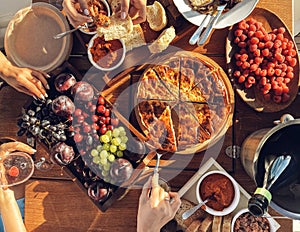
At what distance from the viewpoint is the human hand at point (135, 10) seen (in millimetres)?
1188

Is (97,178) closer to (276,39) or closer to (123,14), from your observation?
(123,14)

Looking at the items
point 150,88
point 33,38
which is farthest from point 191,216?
point 33,38

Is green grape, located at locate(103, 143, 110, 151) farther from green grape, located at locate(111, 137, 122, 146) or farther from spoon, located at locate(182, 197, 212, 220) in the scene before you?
spoon, located at locate(182, 197, 212, 220)

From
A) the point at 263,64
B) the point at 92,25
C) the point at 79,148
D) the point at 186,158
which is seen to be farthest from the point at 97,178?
the point at 263,64

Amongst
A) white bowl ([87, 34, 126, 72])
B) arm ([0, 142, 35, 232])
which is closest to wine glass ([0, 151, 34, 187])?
arm ([0, 142, 35, 232])

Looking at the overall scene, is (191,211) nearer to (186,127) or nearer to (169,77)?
(186,127)

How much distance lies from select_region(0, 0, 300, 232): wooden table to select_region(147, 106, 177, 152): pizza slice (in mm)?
66

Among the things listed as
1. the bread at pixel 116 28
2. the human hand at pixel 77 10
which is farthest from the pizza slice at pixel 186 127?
the human hand at pixel 77 10

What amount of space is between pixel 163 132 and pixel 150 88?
5.3 inches

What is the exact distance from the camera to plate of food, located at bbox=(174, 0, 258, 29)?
1229 millimetres

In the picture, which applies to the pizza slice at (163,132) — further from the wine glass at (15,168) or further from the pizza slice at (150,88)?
the wine glass at (15,168)

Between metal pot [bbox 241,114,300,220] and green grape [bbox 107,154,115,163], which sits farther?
green grape [bbox 107,154,115,163]

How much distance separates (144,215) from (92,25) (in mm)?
567

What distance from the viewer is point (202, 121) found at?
4.09ft
